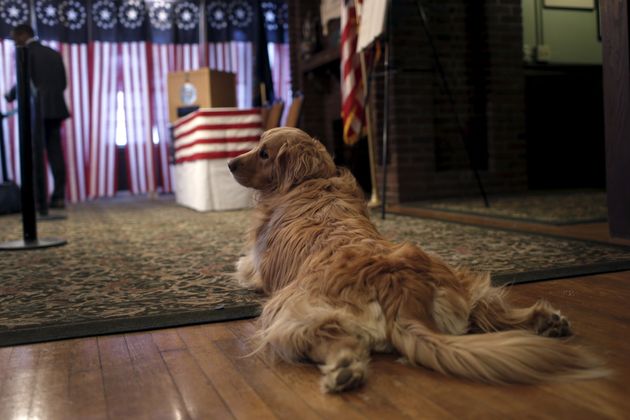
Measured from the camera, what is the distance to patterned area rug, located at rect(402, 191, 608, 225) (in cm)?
348

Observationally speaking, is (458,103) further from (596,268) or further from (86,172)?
(86,172)

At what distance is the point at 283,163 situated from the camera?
67.4 inches

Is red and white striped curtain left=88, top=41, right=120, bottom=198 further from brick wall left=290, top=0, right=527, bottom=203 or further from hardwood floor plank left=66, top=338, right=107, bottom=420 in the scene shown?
hardwood floor plank left=66, top=338, right=107, bottom=420

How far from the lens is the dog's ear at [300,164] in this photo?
169 centimetres

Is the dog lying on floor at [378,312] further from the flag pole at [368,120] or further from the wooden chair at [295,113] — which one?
the wooden chair at [295,113]

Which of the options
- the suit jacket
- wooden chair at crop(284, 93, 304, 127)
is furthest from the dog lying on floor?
the suit jacket

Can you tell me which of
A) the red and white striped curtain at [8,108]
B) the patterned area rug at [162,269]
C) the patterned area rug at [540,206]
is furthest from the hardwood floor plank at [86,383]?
the red and white striped curtain at [8,108]

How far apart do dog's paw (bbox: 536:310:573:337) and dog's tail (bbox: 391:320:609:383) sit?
0.14 meters

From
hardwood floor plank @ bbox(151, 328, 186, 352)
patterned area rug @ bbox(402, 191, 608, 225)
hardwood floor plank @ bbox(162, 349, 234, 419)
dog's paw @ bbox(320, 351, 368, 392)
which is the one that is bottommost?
hardwood floor plank @ bbox(162, 349, 234, 419)

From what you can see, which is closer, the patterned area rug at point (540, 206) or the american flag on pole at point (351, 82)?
the patterned area rug at point (540, 206)

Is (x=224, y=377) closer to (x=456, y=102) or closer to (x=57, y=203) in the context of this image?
(x=456, y=102)

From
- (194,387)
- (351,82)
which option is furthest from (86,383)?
(351,82)

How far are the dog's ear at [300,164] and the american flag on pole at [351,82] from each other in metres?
2.89

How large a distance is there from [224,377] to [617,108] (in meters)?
1.95
